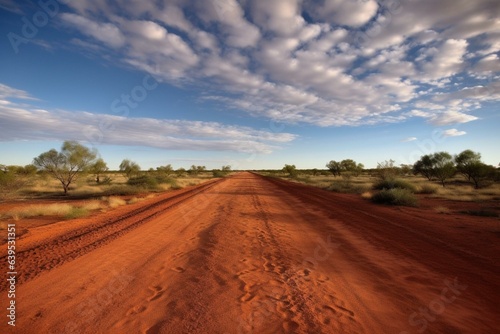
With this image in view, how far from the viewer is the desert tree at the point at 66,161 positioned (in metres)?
25.7

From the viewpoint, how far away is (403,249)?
695 cm

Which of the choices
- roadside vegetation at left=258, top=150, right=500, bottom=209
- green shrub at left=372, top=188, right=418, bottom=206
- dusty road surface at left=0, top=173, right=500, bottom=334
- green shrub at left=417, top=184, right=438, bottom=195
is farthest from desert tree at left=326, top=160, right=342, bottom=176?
dusty road surface at left=0, top=173, right=500, bottom=334

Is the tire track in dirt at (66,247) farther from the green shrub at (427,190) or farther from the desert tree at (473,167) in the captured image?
the desert tree at (473,167)

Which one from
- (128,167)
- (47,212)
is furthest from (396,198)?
(128,167)

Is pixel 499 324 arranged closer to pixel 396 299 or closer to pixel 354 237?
pixel 396 299

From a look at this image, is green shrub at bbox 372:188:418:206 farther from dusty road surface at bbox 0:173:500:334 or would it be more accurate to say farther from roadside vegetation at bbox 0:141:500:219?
dusty road surface at bbox 0:173:500:334

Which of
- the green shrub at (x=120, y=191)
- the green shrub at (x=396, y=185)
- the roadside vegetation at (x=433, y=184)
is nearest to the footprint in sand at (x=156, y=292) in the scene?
the roadside vegetation at (x=433, y=184)

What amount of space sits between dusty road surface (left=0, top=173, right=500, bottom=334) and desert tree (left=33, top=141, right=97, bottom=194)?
68.4ft

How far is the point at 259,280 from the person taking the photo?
198 inches

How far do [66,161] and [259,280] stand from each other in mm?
29120

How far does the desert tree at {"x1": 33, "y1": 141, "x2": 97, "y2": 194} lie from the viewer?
2570cm

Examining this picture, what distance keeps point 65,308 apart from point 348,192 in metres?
23.8

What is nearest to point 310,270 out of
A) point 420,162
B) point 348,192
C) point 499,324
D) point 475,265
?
point 499,324

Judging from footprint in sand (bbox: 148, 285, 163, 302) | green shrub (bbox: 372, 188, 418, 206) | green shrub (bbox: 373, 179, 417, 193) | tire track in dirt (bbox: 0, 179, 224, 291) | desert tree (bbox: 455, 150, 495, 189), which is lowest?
tire track in dirt (bbox: 0, 179, 224, 291)
